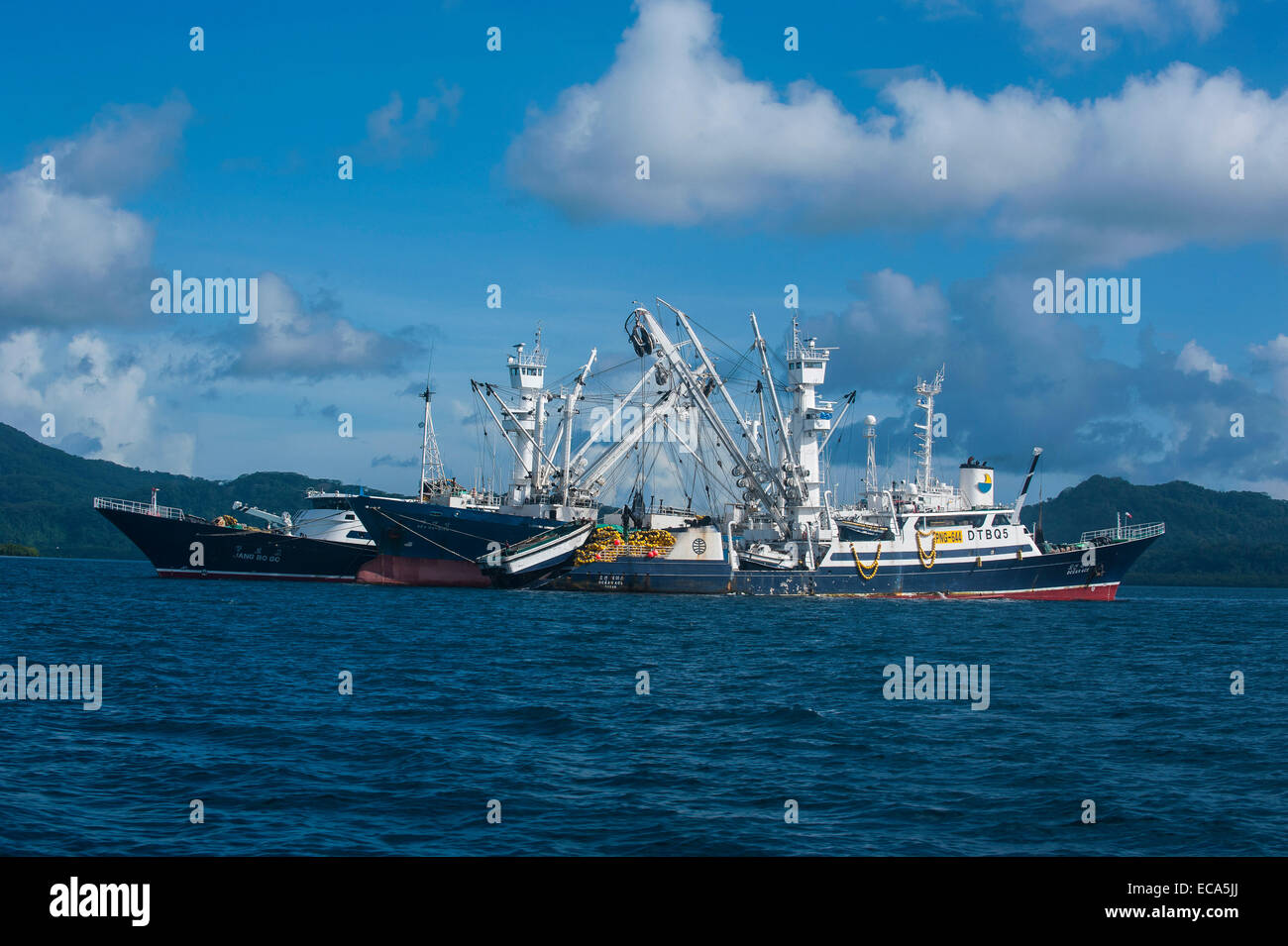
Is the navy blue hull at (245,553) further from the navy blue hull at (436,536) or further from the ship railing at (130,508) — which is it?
the navy blue hull at (436,536)

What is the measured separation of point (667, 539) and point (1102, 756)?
59575mm

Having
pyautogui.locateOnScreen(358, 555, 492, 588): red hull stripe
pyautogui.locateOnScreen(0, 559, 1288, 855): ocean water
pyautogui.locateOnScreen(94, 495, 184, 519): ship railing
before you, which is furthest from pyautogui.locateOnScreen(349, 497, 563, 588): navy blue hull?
pyautogui.locateOnScreen(0, 559, 1288, 855): ocean water

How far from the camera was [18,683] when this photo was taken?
33125 mm

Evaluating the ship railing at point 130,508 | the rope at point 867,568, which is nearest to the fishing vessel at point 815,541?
the rope at point 867,568

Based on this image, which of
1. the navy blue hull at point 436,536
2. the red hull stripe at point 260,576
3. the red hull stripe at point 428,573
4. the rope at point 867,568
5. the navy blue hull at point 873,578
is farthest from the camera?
the red hull stripe at point 260,576

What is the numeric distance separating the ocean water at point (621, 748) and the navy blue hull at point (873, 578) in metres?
30.7

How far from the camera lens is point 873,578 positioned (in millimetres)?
87812

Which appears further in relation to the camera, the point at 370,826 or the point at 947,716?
the point at 947,716

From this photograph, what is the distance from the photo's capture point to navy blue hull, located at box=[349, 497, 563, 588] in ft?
292

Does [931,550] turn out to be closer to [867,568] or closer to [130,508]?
[867,568]

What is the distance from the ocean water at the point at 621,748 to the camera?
1880 centimetres

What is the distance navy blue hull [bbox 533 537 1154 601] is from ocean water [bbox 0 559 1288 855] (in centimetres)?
3072
